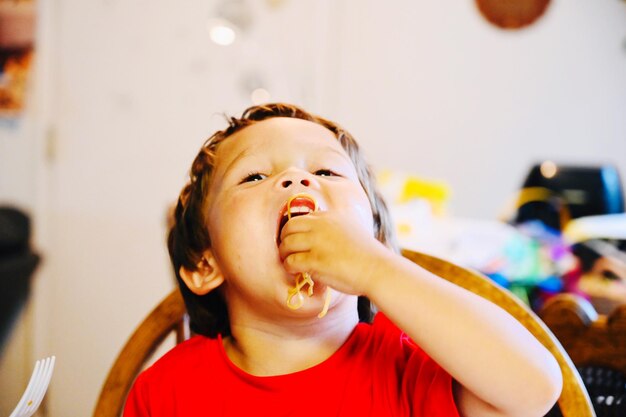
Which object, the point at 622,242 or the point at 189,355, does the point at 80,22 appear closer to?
the point at 189,355

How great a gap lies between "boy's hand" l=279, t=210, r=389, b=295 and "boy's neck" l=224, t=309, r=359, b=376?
161 millimetres

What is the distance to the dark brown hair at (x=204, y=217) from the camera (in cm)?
86

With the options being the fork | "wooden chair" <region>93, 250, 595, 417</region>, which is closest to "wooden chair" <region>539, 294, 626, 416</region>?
"wooden chair" <region>93, 250, 595, 417</region>

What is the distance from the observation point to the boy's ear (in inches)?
32.9

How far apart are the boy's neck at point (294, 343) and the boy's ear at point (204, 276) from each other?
0.11 m

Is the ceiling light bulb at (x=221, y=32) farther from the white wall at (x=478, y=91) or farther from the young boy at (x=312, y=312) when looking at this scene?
the young boy at (x=312, y=312)

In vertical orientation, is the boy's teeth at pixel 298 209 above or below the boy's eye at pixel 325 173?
below

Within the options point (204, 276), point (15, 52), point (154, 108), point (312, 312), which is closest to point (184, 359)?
point (204, 276)

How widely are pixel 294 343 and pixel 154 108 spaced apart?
78.0 inches

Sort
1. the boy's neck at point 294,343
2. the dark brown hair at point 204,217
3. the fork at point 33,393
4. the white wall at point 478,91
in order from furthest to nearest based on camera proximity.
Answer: the white wall at point 478,91 < the dark brown hair at point 204,217 < the boy's neck at point 294,343 < the fork at point 33,393

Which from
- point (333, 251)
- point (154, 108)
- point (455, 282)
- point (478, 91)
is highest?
point (478, 91)

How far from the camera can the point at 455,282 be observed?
83 centimetres

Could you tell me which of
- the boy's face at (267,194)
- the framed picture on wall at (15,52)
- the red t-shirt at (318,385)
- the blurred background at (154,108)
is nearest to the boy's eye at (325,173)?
the boy's face at (267,194)

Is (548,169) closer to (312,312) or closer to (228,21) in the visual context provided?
(228,21)
